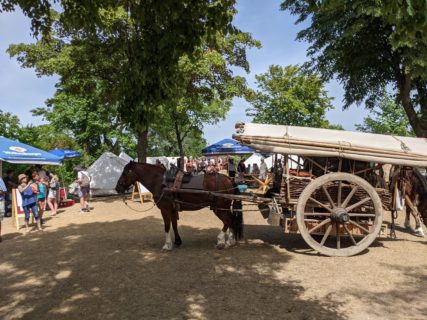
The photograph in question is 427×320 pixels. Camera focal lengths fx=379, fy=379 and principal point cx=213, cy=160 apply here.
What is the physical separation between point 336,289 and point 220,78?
13.8 meters

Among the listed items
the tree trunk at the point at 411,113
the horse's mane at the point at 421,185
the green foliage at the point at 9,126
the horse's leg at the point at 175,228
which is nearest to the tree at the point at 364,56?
the tree trunk at the point at 411,113

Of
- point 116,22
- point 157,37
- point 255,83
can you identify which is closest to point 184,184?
point 157,37

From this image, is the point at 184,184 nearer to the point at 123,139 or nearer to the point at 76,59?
the point at 76,59

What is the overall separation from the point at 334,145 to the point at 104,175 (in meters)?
16.4

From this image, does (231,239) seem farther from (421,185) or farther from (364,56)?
(364,56)

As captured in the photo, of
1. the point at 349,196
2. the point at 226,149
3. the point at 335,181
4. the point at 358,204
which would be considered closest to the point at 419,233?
the point at 358,204

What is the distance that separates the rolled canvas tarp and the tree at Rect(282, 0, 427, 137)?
640cm

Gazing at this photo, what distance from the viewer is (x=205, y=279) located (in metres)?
6.17

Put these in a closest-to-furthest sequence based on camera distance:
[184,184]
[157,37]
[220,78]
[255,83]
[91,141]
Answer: [157,37] < [184,184] < [220,78] < [91,141] < [255,83]

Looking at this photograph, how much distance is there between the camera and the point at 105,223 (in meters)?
12.0

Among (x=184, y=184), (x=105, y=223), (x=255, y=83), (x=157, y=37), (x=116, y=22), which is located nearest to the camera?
(x=157, y=37)

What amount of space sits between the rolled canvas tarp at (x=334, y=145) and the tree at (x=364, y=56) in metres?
6.40

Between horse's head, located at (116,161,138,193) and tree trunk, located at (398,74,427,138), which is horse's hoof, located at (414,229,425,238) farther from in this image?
tree trunk, located at (398,74,427,138)

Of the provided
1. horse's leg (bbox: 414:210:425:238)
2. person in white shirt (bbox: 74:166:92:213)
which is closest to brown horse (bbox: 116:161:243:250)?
horse's leg (bbox: 414:210:425:238)
